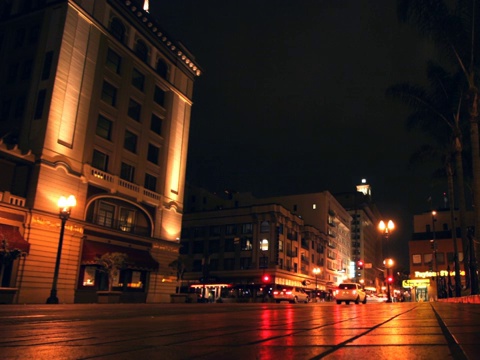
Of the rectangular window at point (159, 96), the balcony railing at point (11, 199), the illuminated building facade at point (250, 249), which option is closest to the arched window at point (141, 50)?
the rectangular window at point (159, 96)

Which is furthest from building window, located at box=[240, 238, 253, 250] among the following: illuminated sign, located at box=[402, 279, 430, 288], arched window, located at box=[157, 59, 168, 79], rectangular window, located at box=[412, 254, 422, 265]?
arched window, located at box=[157, 59, 168, 79]

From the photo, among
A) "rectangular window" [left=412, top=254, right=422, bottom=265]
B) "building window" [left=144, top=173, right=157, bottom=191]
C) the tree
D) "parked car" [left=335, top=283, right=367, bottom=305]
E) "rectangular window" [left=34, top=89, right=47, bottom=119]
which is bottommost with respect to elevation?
"parked car" [left=335, top=283, right=367, bottom=305]

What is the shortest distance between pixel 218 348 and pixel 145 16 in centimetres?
4438

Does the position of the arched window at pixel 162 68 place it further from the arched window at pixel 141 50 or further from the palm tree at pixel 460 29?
the palm tree at pixel 460 29

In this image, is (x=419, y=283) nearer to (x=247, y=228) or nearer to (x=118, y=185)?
(x=247, y=228)

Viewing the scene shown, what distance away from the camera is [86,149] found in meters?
36.5

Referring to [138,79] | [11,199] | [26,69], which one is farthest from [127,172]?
[11,199]

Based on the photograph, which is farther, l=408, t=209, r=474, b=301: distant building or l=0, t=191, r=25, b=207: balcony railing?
l=408, t=209, r=474, b=301: distant building

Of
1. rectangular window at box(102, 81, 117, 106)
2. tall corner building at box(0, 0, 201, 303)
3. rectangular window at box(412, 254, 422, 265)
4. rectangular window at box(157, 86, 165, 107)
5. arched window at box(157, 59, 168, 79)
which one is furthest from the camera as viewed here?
rectangular window at box(412, 254, 422, 265)

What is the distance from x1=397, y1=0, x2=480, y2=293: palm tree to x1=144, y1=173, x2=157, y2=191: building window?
2929cm

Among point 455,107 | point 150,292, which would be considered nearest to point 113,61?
point 150,292

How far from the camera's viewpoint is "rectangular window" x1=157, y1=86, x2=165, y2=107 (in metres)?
46.7

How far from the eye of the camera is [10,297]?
2825 cm

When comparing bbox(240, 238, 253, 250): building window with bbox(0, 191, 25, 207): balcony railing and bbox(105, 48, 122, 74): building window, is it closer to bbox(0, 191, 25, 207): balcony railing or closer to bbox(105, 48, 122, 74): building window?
bbox(105, 48, 122, 74): building window
